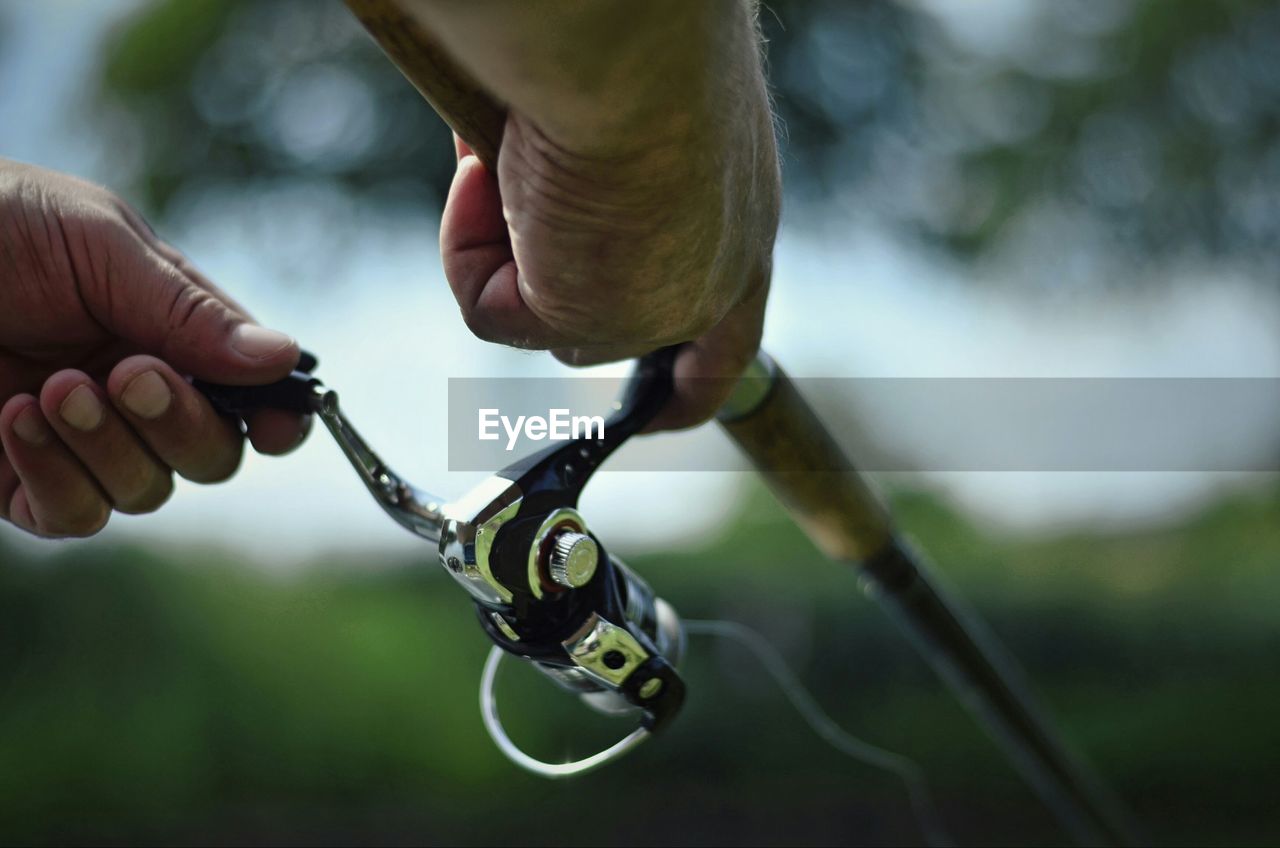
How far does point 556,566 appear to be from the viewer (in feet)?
3.00

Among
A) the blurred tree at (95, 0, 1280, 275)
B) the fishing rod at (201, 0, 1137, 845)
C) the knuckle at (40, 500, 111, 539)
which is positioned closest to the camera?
the fishing rod at (201, 0, 1137, 845)

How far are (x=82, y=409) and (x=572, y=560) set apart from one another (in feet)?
1.73

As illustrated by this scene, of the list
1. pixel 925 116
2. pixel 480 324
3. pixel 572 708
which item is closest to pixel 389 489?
pixel 480 324

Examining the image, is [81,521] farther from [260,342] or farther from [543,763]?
[543,763]

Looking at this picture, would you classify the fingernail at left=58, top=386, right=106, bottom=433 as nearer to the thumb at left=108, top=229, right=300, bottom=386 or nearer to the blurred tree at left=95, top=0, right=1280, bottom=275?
the thumb at left=108, top=229, right=300, bottom=386

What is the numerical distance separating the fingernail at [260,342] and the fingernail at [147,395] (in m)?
0.08

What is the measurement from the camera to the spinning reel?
0.91m

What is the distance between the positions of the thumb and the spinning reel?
0.03m

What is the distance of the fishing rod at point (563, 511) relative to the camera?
2.21ft

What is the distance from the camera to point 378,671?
6.19 m

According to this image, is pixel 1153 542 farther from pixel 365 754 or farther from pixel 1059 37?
pixel 365 754

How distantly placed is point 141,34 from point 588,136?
828 centimetres

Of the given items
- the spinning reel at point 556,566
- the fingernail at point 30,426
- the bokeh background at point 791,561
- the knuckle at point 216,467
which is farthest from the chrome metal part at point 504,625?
the bokeh background at point 791,561

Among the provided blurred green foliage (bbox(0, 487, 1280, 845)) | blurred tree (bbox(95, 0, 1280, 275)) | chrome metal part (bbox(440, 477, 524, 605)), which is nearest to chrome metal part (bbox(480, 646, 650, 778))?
chrome metal part (bbox(440, 477, 524, 605))
